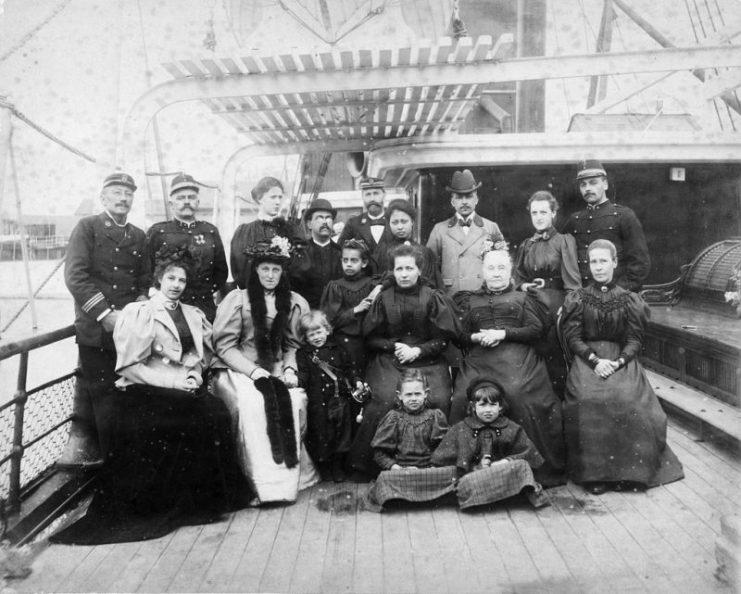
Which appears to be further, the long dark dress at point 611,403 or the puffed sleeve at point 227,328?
the puffed sleeve at point 227,328

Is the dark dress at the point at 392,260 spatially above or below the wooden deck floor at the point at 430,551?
above

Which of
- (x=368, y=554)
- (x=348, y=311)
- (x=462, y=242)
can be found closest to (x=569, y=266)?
(x=462, y=242)

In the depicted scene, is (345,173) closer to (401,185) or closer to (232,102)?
(401,185)

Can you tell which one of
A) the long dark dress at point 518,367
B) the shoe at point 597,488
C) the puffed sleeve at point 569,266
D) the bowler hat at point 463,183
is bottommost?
the shoe at point 597,488

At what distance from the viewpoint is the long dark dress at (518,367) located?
12.2 ft

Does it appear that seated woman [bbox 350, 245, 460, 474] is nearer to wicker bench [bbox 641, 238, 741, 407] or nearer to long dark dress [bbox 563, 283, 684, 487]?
long dark dress [bbox 563, 283, 684, 487]

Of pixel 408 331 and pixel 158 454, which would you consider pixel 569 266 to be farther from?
pixel 158 454

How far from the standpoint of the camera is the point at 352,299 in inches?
167

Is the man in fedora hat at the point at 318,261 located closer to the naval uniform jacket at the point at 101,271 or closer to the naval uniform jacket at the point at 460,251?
the naval uniform jacket at the point at 460,251

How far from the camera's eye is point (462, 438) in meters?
3.45

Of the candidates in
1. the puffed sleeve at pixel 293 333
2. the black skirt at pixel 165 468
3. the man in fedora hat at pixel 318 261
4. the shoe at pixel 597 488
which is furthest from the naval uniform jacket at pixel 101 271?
the shoe at pixel 597 488

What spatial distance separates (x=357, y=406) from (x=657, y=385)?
8.75ft

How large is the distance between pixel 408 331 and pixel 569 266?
3.92ft

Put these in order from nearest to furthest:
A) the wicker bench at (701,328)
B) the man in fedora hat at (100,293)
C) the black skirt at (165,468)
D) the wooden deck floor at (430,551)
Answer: the wooden deck floor at (430,551) → the black skirt at (165,468) → the man in fedora hat at (100,293) → the wicker bench at (701,328)
